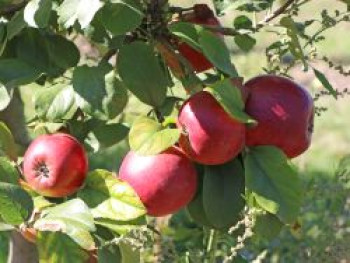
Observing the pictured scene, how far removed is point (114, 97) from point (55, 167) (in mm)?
95

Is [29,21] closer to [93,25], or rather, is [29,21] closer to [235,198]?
[93,25]

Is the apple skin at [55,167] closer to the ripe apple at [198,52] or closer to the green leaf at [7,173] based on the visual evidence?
the green leaf at [7,173]

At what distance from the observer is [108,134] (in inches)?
43.1

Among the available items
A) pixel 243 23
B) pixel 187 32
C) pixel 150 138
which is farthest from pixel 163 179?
pixel 243 23

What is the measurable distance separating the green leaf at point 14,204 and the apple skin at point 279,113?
0.22m

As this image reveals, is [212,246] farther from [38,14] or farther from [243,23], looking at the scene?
[38,14]

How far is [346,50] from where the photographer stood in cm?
604

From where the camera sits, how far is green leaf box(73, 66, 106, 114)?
3.05 ft

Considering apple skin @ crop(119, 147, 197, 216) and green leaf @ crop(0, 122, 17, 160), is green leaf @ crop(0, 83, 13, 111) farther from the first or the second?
apple skin @ crop(119, 147, 197, 216)

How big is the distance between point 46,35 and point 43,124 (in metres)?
0.11

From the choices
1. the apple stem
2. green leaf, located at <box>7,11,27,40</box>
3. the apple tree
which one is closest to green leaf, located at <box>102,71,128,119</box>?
the apple tree

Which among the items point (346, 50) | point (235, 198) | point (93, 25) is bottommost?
point (346, 50)

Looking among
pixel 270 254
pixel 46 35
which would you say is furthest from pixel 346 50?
pixel 46 35

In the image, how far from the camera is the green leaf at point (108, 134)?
109 centimetres
